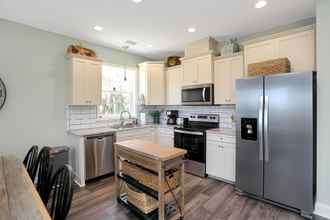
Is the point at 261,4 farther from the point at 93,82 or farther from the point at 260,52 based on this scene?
the point at 93,82

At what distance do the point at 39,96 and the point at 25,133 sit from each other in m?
0.67

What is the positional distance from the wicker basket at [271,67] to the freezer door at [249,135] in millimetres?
176

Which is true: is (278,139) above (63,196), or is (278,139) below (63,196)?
above

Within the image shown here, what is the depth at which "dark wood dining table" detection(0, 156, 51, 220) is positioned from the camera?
39.5 inches

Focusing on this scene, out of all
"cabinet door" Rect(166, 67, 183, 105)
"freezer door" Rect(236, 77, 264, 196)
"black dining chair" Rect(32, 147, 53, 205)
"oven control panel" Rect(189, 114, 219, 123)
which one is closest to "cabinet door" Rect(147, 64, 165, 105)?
"cabinet door" Rect(166, 67, 183, 105)

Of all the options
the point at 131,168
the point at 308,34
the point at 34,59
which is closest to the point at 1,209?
the point at 131,168

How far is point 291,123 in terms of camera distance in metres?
2.26

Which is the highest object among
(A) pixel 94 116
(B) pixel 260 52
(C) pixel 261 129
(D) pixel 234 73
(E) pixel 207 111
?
(B) pixel 260 52

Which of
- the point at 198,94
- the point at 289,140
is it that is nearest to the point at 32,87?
the point at 198,94

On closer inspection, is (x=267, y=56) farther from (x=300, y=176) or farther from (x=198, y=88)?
(x=300, y=176)

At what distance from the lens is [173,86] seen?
437 centimetres

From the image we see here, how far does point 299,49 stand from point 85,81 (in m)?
3.65

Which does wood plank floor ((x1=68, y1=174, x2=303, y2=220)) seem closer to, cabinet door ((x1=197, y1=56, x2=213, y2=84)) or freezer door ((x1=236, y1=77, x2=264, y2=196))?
freezer door ((x1=236, y1=77, x2=264, y2=196))

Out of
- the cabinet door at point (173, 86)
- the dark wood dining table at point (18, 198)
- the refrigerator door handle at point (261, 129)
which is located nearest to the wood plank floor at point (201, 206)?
the refrigerator door handle at point (261, 129)
